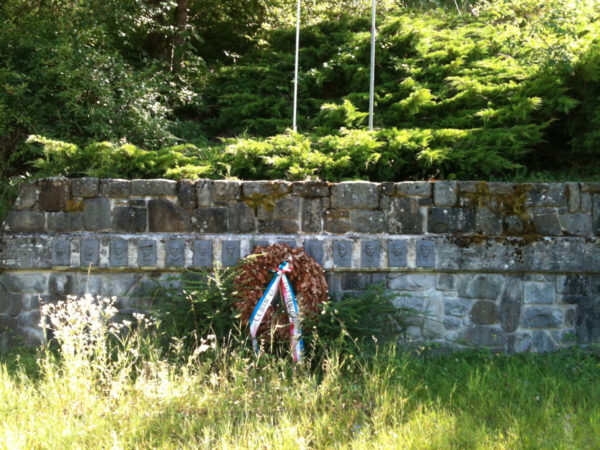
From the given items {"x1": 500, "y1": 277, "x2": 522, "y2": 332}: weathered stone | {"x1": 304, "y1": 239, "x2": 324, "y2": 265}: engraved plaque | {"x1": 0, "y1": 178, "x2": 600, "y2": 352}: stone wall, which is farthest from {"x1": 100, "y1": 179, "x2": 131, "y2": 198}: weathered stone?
{"x1": 500, "y1": 277, "x2": 522, "y2": 332}: weathered stone

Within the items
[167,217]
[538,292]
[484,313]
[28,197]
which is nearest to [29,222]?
[28,197]

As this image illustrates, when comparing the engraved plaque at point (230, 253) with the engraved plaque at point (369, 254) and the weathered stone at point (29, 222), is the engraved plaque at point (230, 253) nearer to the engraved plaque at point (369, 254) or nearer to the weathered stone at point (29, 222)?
the engraved plaque at point (369, 254)

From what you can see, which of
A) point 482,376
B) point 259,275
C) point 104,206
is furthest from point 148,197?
point 482,376

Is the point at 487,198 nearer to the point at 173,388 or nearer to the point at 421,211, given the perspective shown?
the point at 421,211

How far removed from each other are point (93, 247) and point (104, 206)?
1.28 ft

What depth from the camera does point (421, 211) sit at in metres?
5.11

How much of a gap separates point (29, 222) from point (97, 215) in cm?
64

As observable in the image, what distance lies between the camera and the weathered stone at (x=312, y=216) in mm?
5117

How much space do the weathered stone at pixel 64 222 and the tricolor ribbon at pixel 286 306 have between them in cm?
189

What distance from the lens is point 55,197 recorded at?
5180 mm

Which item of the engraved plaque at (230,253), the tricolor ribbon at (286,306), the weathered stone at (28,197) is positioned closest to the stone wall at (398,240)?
the engraved plaque at (230,253)

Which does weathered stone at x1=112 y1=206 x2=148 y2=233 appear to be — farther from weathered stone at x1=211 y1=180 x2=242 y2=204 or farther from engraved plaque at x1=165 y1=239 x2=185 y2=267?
weathered stone at x1=211 y1=180 x2=242 y2=204

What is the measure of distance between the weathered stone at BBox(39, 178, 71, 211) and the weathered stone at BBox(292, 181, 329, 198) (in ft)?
6.95

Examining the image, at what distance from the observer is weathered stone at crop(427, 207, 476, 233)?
5.10 metres
